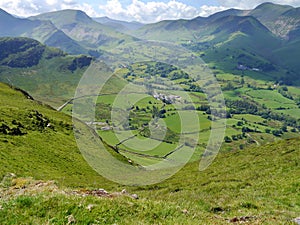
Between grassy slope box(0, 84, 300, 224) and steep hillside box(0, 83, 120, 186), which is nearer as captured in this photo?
grassy slope box(0, 84, 300, 224)

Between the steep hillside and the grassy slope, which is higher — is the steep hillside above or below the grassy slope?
below

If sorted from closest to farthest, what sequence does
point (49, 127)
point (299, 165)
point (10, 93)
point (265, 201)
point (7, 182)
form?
point (265, 201)
point (7, 182)
point (299, 165)
point (49, 127)
point (10, 93)

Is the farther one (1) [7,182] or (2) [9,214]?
(1) [7,182]

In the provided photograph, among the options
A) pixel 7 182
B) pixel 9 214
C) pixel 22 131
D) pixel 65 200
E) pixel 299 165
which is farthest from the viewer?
pixel 22 131

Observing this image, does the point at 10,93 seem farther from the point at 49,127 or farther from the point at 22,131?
the point at 22,131

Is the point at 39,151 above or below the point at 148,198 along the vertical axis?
below

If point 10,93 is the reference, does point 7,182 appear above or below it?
above

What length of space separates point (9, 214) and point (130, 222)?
412 cm

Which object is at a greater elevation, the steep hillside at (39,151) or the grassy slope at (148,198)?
the grassy slope at (148,198)

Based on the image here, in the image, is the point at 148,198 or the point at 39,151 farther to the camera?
the point at 39,151

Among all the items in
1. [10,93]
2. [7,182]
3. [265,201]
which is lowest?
[10,93]

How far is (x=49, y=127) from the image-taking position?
250 ft

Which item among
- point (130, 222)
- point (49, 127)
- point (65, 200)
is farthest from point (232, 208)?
point (49, 127)

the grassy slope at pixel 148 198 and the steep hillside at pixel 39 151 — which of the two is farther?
the steep hillside at pixel 39 151
